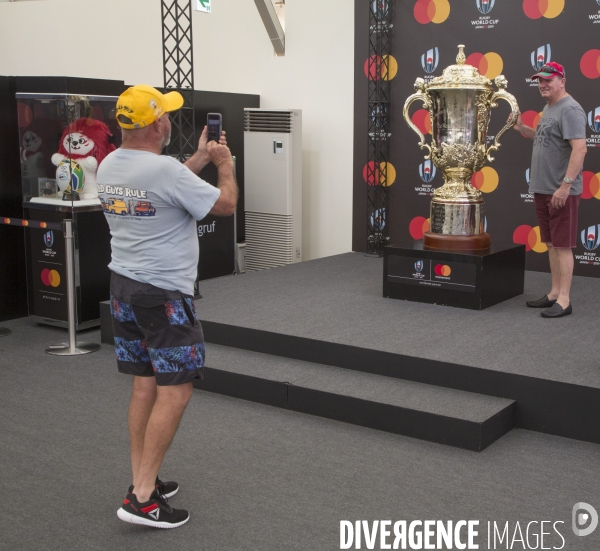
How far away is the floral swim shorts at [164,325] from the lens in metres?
2.77

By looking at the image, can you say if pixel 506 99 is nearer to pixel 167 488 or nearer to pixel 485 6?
pixel 485 6

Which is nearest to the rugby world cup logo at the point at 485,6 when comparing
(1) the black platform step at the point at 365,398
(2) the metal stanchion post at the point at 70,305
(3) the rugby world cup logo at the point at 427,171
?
(3) the rugby world cup logo at the point at 427,171

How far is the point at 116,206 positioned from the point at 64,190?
119 inches

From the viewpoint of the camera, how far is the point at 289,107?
8.05 m

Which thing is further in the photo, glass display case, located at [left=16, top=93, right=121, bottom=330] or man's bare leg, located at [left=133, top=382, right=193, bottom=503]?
glass display case, located at [left=16, top=93, right=121, bottom=330]

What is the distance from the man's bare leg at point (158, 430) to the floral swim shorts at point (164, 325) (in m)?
0.05

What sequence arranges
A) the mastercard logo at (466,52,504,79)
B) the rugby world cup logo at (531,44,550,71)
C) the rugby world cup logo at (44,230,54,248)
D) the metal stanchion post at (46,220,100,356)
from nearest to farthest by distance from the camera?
the metal stanchion post at (46,220,100,356)
the rugby world cup logo at (44,230,54,248)
the rugby world cup logo at (531,44,550,71)
the mastercard logo at (466,52,504,79)

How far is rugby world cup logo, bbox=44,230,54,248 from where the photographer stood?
5730 mm

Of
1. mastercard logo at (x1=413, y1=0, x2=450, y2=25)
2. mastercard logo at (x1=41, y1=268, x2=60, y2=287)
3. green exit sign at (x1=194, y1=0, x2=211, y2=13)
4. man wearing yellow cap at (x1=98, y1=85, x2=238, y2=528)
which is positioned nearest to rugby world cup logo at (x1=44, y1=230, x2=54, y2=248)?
mastercard logo at (x1=41, y1=268, x2=60, y2=287)

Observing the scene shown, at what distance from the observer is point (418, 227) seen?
24.0 ft

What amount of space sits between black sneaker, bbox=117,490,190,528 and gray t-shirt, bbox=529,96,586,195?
125 inches

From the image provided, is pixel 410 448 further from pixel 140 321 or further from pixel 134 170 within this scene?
pixel 134 170

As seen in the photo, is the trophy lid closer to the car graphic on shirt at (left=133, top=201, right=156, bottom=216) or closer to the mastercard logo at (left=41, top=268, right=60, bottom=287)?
the mastercard logo at (left=41, top=268, right=60, bottom=287)

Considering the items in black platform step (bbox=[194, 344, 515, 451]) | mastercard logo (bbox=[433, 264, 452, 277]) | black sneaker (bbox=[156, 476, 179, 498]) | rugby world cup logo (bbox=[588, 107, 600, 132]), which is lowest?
black sneaker (bbox=[156, 476, 179, 498])
